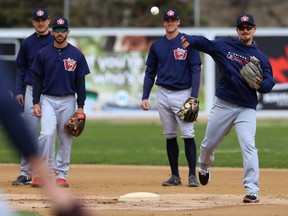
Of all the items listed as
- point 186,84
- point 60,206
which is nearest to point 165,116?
point 186,84

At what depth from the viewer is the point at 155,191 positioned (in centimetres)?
944

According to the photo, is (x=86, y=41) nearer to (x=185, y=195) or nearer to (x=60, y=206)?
(x=185, y=195)

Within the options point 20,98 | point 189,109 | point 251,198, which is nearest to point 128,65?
point 20,98

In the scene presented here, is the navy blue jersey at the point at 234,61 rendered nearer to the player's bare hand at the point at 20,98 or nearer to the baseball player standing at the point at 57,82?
the baseball player standing at the point at 57,82

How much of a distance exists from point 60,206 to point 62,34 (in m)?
6.77

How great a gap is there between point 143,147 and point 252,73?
9.30 metres

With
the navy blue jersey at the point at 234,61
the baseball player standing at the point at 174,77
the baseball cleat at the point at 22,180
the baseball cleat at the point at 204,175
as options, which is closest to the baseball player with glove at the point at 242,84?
the navy blue jersey at the point at 234,61

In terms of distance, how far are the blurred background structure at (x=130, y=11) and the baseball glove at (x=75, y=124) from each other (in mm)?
30499

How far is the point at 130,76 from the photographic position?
2670cm

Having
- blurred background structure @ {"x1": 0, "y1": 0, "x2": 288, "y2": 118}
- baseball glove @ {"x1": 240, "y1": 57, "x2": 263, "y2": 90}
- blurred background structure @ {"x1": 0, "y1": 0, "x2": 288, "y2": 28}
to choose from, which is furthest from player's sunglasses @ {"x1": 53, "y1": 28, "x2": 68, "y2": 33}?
blurred background structure @ {"x1": 0, "y1": 0, "x2": 288, "y2": 28}

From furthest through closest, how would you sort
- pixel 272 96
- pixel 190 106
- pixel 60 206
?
pixel 272 96, pixel 190 106, pixel 60 206

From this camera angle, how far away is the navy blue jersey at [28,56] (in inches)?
396

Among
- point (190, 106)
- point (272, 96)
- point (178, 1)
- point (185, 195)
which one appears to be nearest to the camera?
point (185, 195)

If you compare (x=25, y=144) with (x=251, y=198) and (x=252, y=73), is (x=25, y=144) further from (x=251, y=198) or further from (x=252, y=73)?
(x=251, y=198)
